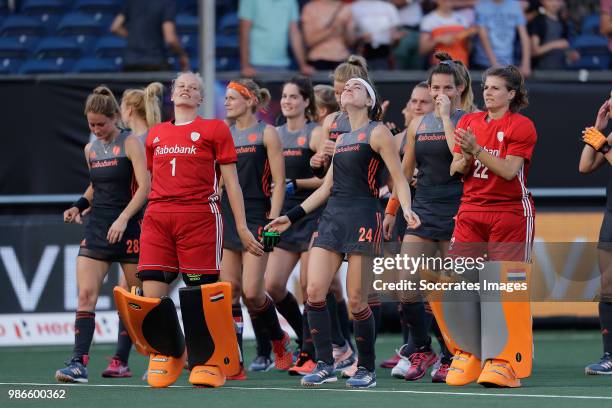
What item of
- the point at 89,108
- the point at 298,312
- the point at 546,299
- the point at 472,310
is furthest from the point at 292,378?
the point at 546,299

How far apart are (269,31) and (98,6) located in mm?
2620

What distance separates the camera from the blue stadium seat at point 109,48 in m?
14.8

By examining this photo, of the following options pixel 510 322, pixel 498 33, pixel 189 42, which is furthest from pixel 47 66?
pixel 510 322

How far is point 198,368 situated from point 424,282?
5.77 feet

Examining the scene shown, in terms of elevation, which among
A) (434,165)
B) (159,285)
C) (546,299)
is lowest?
(546,299)

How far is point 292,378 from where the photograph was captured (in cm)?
939

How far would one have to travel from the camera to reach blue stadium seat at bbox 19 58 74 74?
1440cm

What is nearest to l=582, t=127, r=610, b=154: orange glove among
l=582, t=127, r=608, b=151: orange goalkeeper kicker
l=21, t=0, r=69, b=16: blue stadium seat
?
l=582, t=127, r=608, b=151: orange goalkeeper kicker

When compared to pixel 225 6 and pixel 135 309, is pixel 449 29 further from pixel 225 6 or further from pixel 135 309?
pixel 135 309

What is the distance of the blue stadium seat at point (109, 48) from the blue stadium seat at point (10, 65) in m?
A: 0.86

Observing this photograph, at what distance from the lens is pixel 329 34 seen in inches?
544

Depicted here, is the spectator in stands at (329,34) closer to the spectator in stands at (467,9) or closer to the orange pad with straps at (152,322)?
the spectator in stands at (467,9)

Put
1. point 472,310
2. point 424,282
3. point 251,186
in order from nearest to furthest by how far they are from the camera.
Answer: point 472,310
point 424,282
point 251,186

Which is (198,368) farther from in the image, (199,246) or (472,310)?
(472,310)
